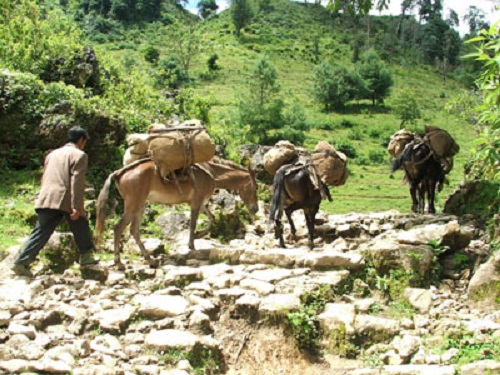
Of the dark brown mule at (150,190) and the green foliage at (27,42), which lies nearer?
the dark brown mule at (150,190)

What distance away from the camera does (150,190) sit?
896 cm

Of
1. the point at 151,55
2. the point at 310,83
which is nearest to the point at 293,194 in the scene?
the point at 310,83

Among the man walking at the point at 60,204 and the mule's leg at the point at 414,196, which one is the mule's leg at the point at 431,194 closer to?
the mule's leg at the point at 414,196

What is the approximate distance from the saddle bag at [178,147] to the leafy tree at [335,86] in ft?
149

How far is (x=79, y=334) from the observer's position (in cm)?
583

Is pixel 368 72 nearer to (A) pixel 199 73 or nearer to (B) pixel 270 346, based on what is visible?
(A) pixel 199 73

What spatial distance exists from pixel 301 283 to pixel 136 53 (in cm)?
6292

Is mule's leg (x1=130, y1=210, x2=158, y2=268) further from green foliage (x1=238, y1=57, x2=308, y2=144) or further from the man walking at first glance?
green foliage (x1=238, y1=57, x2=308, y2=144)

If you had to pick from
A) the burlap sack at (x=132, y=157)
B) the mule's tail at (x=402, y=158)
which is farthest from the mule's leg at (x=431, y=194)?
the burlap sack at (x=132, y=157)

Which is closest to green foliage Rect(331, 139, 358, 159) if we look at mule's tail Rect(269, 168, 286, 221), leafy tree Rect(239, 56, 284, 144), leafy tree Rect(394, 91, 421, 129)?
leafy tree Rect(239, 56, 284, 144)

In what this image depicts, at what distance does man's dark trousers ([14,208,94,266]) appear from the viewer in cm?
701

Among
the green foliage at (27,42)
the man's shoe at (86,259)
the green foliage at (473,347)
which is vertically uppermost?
the green foliage at (27,42)

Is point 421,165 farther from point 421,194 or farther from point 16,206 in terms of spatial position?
point 16,206

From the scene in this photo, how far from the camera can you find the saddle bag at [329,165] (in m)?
10.6
